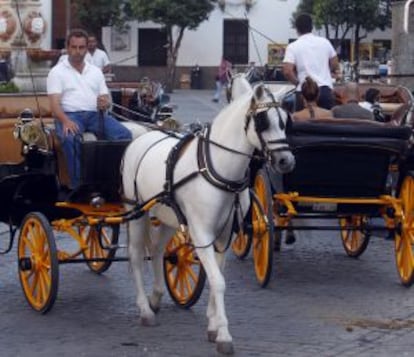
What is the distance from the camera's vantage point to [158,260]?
909cm

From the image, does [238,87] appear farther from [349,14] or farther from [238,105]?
[349,14]

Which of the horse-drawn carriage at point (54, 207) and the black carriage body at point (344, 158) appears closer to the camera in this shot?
the horse-drawn carriage at point (54, 207)

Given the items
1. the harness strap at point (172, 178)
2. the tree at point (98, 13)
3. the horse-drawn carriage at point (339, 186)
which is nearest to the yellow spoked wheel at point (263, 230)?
the horse-drawn carriage at point (339, 186)

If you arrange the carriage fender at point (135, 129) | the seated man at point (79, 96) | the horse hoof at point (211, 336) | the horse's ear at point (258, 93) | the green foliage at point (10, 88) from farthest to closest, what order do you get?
the green foliage at point (10, 88)
the carriage fender at point (135, 129)
the seated man at point (79, 96)
the horse hoof at point (211, 336)
the horse's ear at point (258, 93)

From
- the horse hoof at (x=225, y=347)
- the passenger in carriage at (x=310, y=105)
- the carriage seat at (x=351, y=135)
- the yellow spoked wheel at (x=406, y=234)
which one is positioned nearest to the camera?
the horse hoof at (x=225, y=347)

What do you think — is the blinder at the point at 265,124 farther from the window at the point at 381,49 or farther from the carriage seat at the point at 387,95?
the window at the point at 381,49

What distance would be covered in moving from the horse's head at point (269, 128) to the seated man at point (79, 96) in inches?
73.7

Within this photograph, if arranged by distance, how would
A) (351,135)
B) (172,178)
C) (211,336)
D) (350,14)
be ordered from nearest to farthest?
(211,336), (172,178), (351,135), (350,14)

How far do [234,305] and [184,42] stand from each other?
172 feet

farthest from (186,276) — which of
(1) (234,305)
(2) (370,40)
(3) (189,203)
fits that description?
(2) (370,40)

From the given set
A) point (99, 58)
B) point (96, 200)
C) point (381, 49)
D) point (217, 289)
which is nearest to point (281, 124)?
point (217, 289)

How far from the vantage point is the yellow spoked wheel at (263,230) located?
995 centimetres

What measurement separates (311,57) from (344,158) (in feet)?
8.64

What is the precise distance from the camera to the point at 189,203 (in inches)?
324
